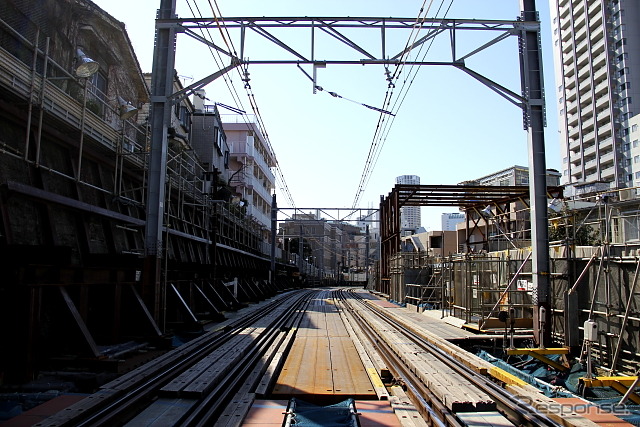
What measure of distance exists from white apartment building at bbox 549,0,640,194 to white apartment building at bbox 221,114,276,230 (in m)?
42.5

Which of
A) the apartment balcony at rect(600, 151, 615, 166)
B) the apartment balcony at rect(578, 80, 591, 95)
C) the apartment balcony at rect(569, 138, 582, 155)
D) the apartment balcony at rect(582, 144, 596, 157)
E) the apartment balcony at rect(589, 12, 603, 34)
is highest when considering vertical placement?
the apartment balcony at rect(589, 12, 603, 34)

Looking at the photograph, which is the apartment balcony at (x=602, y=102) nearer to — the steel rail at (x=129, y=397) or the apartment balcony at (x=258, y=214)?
the apartment balcony at (x=258, y=214)

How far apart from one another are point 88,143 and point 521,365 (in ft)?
36.8

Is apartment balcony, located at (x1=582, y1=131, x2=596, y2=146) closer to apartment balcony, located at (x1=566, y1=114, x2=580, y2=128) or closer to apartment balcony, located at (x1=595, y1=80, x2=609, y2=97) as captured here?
apartment balcony, located at (x1=566, y1=114, x2=580, y2=128)

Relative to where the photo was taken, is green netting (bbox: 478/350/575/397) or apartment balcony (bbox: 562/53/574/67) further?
apartment balcony (bbox: 562/53/574/67)

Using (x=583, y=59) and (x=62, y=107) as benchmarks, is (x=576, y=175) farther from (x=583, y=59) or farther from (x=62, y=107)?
(x=62, y=107)

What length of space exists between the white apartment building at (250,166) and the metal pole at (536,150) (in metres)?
32.1

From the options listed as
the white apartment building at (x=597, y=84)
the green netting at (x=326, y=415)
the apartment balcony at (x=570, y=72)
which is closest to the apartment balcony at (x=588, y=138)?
the white apartment building at (x=597, y=84)

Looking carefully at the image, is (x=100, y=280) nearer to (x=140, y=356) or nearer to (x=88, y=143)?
(x=140, y=356)

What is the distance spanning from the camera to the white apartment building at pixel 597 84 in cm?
6406

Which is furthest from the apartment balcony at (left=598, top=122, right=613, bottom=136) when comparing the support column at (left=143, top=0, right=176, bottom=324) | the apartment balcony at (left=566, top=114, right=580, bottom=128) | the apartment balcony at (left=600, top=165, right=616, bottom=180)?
the support column at (left=143, top=0, right=176, bottom=324)

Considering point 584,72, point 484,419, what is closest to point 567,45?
point 584,72

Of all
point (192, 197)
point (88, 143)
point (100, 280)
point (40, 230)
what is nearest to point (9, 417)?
point (100, 280)

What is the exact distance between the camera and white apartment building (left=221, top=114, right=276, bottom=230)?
46312 mm
